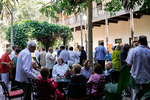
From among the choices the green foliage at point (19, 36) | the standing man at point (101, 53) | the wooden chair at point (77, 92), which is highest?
the green foliage at point (19, 36)

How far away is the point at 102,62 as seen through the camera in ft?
33.6

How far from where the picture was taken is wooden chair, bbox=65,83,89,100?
414 centimetres

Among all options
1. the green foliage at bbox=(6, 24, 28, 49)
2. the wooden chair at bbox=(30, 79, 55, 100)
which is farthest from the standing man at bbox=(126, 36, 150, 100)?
the green foliage at bbox=(6, 24, 28, 49)

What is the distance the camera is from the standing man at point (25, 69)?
13.3 feet

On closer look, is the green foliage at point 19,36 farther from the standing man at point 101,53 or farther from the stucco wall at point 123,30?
the stucco wall at point 123,30

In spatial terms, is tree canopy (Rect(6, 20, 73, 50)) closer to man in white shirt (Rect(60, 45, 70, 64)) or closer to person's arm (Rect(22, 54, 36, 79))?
man in white shirt (Rect(60, 45, 70, 64))

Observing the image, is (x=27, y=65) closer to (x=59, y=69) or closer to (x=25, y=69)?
(x=25, y=69)

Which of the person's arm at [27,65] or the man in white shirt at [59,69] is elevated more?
the person's arm at [27,65]

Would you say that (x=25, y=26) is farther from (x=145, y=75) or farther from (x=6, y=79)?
(x=145, y=75)

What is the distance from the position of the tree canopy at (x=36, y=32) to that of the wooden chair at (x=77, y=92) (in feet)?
40.0

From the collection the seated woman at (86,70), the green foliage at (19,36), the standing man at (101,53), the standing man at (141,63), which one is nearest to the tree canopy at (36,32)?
the green foliage at (19,36)

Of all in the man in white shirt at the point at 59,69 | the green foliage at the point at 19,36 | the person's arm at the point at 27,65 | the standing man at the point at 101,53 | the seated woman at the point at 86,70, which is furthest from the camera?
the green foliage at the point at 19,36

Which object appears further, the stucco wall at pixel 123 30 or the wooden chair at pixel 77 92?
the stucco wall at pixel 123 30

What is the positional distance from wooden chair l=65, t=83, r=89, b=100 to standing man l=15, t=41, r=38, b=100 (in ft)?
2.80
